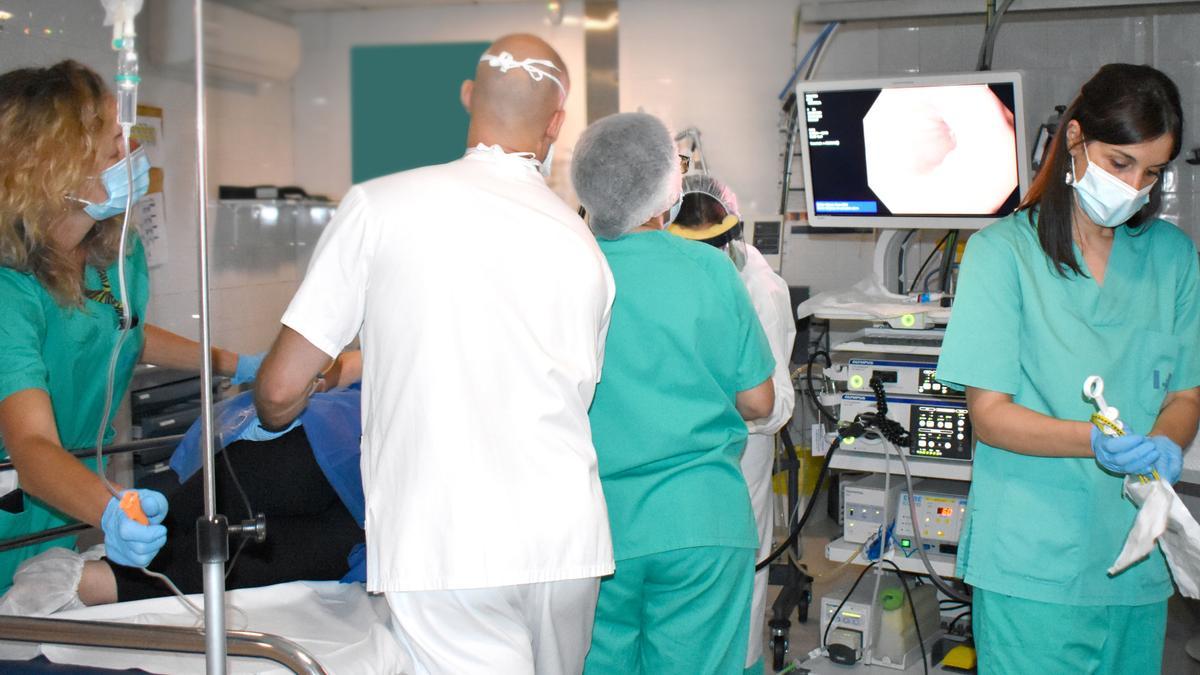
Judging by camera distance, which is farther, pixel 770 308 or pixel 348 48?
pixel 348 48

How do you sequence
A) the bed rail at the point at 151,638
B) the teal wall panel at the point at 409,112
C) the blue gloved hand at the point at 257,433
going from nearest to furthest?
the bed rail at the point at 151,638, the blue gloved hand at the point at 257,433, the teal wall panel at the point at 409,112

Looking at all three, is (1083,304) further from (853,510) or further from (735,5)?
(735,5)

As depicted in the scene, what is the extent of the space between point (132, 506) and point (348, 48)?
421 centimetres

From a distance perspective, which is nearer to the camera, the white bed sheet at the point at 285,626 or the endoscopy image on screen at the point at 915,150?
the white bed sheet at the point at 285,626

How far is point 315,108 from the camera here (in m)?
5.44

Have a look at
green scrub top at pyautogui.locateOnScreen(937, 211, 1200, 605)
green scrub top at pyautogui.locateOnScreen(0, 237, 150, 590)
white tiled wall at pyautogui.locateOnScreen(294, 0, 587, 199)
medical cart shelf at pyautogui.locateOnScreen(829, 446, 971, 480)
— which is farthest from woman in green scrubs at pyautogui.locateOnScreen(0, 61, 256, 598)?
white tiled wall at pyautogui.locateOnScreen(294, 0, 587, 199)

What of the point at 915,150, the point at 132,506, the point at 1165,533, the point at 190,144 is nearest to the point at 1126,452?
the point at 1165,533

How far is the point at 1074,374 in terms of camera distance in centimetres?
180

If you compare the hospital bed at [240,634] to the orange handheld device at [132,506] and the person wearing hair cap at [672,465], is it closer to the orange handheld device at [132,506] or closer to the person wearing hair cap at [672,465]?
the orange handheld device at [132,506]

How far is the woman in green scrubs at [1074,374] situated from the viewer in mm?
1778

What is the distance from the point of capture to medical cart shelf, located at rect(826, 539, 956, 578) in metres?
3.10

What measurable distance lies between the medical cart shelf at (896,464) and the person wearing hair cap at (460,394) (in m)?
1.71

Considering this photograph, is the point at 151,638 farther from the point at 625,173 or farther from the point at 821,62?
the point at 821,62

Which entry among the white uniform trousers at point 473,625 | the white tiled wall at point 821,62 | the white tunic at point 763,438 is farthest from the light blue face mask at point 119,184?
the white tiled wall at point 821,62
